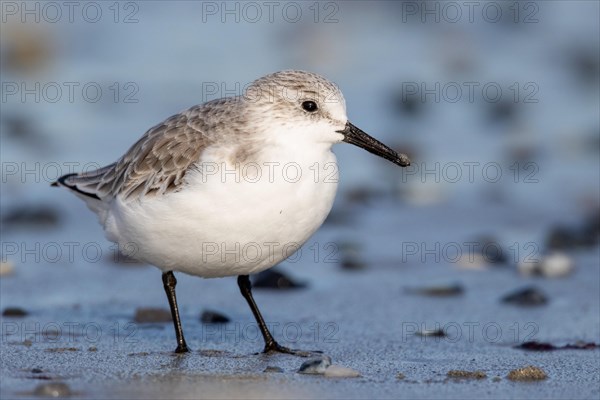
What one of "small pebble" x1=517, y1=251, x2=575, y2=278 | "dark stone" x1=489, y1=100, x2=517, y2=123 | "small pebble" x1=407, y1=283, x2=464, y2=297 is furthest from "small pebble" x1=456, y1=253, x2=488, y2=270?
"dark stone" x1=489, y1=100, x2=517, y2=123

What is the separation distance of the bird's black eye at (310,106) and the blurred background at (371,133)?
4.62ft

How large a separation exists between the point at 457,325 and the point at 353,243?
6.30 feet

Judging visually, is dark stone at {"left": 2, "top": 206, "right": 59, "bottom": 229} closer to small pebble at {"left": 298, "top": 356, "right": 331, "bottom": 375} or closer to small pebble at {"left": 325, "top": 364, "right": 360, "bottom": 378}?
small pebble at {"left": 298, "top": 356, "right": 331, "bottom": 375}

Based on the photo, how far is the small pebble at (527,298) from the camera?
21.9ft

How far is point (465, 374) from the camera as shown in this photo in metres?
5.06

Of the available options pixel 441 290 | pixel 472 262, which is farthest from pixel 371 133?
pixel 441 290

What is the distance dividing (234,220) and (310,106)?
76cm

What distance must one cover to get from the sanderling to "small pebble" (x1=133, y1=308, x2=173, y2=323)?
0.47m

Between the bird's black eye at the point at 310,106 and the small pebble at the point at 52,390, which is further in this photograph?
the bird's black eye at the point at 310,106

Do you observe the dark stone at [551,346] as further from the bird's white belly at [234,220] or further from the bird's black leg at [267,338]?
the bird's white belly at [234,220]

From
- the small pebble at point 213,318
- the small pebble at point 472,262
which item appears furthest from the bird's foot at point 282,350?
the small pebble at point 472,262

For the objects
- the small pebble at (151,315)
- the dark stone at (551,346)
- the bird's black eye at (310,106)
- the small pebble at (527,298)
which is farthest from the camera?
the small pebble at (527,298)

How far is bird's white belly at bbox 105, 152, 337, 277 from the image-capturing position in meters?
5.31

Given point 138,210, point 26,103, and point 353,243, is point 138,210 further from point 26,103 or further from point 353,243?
point 26,103
